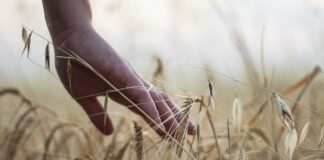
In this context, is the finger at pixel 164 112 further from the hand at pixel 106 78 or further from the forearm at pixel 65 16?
the forearm at pixel 65 16

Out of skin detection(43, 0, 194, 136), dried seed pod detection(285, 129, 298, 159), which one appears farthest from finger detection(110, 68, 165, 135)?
dried seed pod detection(285, 129, 298, 159)

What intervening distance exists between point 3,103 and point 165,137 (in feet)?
2.74

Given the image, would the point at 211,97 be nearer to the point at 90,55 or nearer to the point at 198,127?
the point at 198,127

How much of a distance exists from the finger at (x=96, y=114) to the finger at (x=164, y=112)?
94 mm

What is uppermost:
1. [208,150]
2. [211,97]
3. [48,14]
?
[48,14]

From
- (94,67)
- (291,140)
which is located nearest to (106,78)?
(94,67)

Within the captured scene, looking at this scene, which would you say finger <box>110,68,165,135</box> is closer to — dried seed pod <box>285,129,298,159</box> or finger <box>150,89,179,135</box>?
finger <box>150,89,179,135</box>

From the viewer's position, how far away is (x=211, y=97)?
0.88m

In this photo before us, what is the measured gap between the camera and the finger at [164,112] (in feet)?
3.32

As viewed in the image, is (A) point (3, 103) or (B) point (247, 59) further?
(A) point (3, 103)

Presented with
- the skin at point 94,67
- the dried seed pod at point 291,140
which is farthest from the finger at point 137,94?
the dried seed pod at point 291,140

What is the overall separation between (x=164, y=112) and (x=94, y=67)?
123 mm

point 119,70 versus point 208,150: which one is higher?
point 119,70

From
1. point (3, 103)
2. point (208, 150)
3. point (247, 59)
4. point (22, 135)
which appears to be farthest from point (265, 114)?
point (3, 103)
